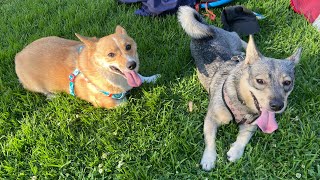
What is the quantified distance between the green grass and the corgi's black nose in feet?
1.60

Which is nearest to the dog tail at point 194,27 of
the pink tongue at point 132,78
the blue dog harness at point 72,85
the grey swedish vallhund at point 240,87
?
the grey swedish vallhund at point 240,87

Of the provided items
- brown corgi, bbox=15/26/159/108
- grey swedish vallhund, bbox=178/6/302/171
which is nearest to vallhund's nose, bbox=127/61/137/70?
brown corgi, bbox=15/26/159/108

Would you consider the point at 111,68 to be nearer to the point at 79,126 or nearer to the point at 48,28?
the point at 79,126

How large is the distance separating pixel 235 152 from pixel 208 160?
26 centimetres

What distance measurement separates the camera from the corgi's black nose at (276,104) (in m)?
2.60

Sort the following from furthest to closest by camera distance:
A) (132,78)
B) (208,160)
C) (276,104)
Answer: (132,78) < (208,160) < (276,104)

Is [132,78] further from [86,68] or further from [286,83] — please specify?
[286,83]

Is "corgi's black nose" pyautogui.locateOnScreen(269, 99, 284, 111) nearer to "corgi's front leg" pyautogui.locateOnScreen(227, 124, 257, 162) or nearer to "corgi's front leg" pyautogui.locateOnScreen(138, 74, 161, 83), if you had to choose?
"corgi's front leg" pyautogui.locateOnScreen(227, 124, 257, 162)

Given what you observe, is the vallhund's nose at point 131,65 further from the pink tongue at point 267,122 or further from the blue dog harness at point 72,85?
the pink tongue at point 267,122

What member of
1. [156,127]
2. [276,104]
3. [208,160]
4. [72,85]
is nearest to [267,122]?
[276,104]

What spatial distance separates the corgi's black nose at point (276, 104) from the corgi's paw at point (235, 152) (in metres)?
0.52

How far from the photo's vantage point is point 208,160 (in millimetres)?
2877

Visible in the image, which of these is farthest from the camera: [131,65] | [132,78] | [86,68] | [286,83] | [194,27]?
[194,27]

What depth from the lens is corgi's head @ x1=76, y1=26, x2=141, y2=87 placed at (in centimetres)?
310
